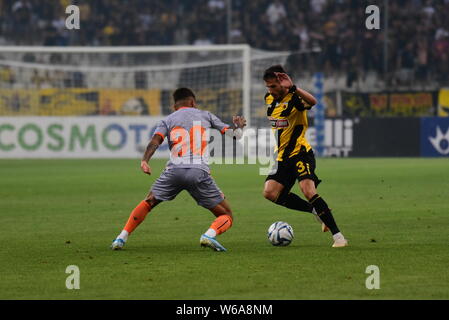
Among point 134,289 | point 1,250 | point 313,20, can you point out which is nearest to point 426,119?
point 313,20

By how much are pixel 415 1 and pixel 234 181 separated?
16030 millimetres

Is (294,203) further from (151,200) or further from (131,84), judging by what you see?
(131,84)

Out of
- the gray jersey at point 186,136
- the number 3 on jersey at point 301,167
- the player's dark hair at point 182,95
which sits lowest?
the number 3 on jersey at point 301,167

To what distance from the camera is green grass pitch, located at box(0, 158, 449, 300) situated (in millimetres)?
8273

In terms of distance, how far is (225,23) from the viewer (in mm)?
36562

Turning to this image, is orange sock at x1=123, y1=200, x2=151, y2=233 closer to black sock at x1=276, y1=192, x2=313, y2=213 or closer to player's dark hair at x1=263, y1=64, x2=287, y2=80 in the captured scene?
black sock at x1=276, y1=192, x2=313, y2=213

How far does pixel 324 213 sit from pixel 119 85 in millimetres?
22367

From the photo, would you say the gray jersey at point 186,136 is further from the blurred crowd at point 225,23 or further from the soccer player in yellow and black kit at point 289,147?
the blurred crowd at point 225,23

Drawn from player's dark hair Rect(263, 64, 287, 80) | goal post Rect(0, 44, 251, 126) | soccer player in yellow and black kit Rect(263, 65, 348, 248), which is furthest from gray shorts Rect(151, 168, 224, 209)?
goal post Rect(0, 44, 251, 126)

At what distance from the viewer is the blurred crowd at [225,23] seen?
115 feet

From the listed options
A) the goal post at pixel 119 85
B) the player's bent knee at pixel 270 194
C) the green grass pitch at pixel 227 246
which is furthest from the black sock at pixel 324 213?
the goal post at pixel 119 85

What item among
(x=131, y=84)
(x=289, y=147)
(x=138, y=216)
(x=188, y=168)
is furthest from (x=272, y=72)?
(x=131, y=84)

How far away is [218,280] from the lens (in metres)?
8.70

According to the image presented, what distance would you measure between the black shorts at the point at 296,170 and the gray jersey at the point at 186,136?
98 cm
